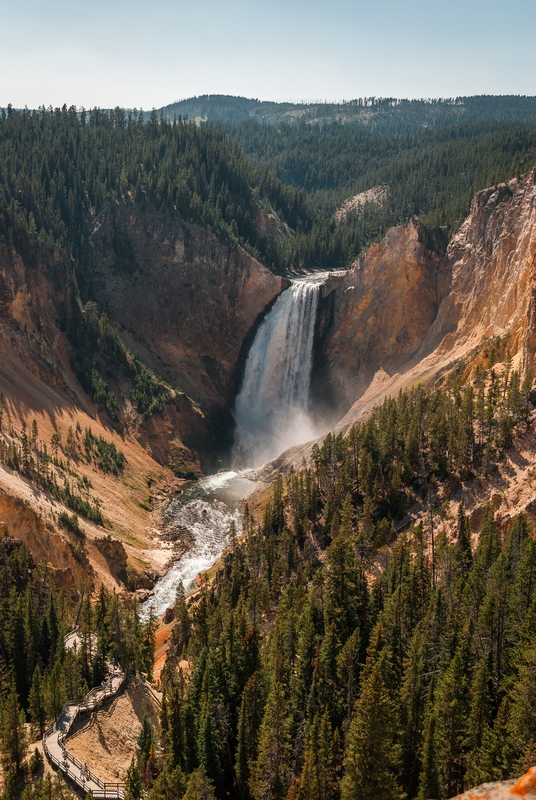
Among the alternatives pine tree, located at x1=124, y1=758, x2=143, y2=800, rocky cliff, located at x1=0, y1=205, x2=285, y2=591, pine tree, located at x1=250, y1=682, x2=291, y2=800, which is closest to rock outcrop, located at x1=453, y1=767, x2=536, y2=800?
pine tree, located at x1=250, y1=682, x2=291, y2=800

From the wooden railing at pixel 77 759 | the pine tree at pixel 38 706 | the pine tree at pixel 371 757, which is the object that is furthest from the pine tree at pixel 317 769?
the pine tree at pixel 38 706

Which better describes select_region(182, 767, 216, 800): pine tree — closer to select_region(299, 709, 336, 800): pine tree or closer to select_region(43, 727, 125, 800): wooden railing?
select_region(299, 709, 336, 800): pine tree

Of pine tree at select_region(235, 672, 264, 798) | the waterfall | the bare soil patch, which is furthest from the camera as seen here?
the waterfall

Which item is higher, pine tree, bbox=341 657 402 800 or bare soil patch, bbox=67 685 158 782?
pine tree, bbox=341 657 402 800

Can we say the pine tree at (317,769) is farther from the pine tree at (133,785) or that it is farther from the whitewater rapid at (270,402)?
the whitewater rapid at (270,402)

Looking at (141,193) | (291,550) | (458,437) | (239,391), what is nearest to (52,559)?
(291,550)

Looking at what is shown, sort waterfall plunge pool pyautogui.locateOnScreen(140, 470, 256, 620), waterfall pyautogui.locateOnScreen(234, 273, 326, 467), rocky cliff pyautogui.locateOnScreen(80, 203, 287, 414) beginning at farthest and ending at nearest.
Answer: rocky cliff pyautogui.locateOnScreen(80, 203, 287, 414)
waterfall pyautogui.locateOnScreen(234, 273, 326, 467)
waterfall plunge pool pyautogui.locateOnScreen(140, 470, 256, 620)

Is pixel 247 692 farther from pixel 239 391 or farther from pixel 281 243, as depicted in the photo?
pixel 281 243
